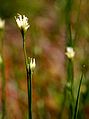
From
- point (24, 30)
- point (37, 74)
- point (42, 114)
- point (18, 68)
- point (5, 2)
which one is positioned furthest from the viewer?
point (5, 2)

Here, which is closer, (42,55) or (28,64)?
(28,64)

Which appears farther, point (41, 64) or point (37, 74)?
point (41, 64)

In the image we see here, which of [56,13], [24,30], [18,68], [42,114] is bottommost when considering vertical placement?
[42,114]

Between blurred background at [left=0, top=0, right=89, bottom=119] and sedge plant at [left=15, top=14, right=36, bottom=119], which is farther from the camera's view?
blurred background at [left=0, top=0, right=89, bottom=119]

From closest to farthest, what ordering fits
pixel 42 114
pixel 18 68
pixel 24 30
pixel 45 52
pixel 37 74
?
pixel 24 30 → pixel 42 114 → pixel 37 74 → pixel 18 68 → pixel 45 52

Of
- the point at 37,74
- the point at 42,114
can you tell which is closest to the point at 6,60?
the point at 37,74

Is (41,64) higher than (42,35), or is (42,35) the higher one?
(42,35)

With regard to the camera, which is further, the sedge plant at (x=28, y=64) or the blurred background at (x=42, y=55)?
the blurred background at (x=42, y=55)

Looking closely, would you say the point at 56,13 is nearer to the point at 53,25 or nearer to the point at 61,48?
the point at 53,25
